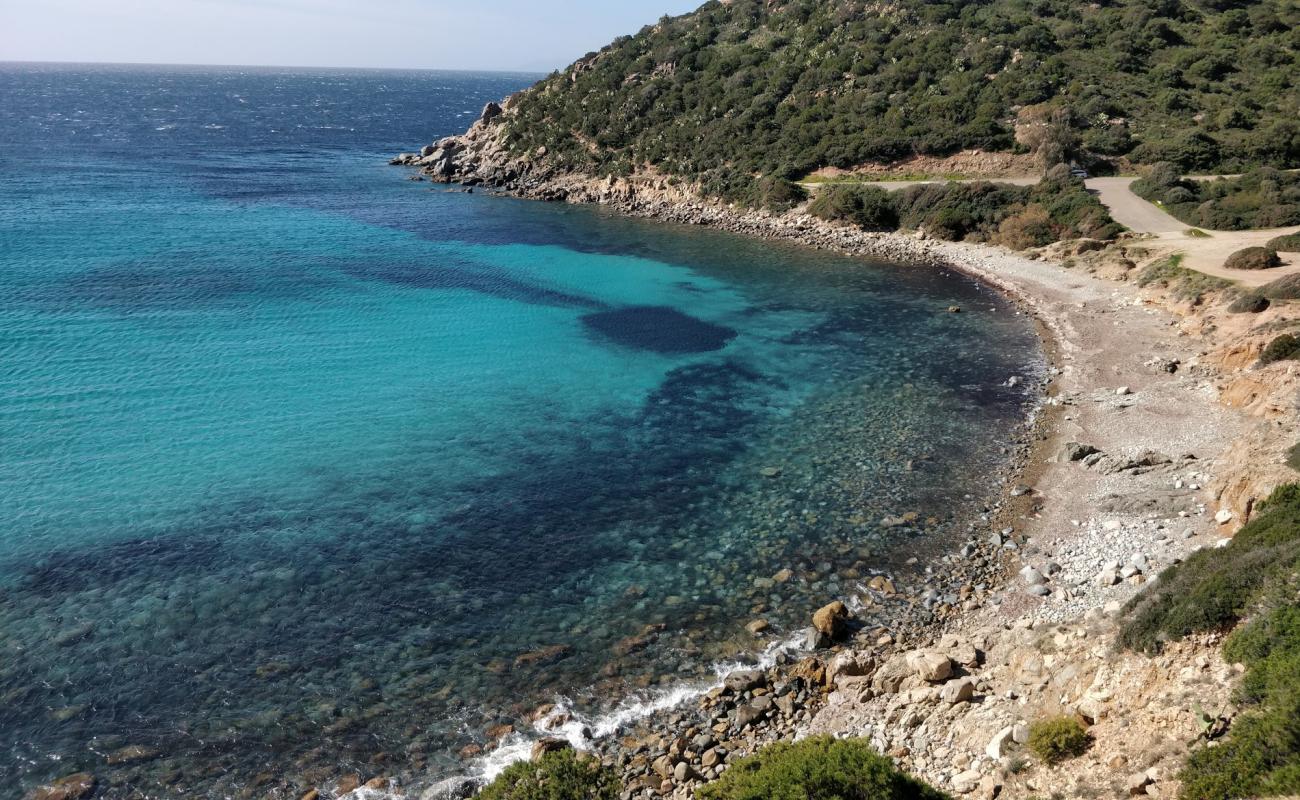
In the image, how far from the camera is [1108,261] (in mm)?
44844

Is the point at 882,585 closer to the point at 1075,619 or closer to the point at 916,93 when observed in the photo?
the point at 1075,619

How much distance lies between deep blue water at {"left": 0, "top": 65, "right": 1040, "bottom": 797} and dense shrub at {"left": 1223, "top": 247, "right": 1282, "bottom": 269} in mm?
10915

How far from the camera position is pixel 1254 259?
125 ft

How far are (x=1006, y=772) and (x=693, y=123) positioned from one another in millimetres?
75731

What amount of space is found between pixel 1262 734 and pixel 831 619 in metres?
9.46

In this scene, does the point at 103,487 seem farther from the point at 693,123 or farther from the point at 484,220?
the point at 693,123

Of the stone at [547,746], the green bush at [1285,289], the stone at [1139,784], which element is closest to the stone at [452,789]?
the stone at [547,746]

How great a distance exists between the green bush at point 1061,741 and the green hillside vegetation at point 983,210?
145ft

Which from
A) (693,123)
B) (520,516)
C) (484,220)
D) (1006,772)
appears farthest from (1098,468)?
(693,123)

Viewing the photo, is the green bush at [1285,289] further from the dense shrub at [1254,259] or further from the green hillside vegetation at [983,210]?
the green hillside vegetation at [983,210]

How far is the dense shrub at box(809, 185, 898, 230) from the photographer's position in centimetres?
5916

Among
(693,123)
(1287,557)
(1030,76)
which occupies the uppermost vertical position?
(1030,76)

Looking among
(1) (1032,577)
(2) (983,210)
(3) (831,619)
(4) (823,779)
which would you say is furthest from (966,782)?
(2) (983,210)

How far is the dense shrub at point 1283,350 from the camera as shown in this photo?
89.4ft
